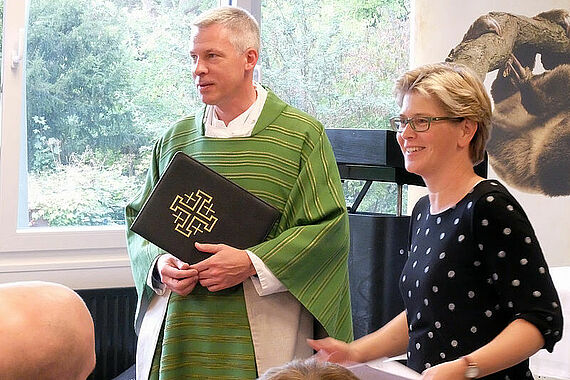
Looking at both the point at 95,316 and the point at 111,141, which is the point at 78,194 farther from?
the point at 95,316

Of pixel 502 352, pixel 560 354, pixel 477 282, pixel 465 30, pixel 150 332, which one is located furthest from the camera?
pixel 465 30

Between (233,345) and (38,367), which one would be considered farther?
(233,345)

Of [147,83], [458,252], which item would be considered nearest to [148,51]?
[147,83]

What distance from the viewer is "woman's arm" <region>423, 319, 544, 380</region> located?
1861 mm

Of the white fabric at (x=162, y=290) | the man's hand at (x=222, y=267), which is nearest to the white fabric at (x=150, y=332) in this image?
the white fabric at (x=162, y=290)

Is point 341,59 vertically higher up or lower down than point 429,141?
higher up

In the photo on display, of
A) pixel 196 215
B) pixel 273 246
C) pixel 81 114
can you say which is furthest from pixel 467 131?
pixel 81 114

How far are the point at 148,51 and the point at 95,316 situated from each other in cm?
124

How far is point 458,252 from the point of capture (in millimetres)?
2053

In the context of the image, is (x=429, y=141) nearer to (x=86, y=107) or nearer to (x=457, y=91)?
(x=457, y=91)

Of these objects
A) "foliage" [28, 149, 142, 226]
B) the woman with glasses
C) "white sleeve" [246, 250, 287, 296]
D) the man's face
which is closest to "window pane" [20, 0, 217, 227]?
"foliage" [28, 149, 142, 226]

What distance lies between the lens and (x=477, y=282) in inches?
79.7

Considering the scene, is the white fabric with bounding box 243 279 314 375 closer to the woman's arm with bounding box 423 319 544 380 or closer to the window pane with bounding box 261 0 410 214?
the woman's arm with bounding box 423 319 544 380

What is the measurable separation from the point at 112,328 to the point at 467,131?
2474 mm
